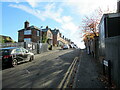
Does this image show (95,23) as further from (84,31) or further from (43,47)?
(43,47)

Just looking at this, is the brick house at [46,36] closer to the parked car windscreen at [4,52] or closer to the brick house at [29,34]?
the brick house at [29,34]

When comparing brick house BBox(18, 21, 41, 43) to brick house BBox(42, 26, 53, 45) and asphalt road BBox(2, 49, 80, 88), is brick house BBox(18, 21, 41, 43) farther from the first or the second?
asphalt road BBox(2, 49, 80, 88)

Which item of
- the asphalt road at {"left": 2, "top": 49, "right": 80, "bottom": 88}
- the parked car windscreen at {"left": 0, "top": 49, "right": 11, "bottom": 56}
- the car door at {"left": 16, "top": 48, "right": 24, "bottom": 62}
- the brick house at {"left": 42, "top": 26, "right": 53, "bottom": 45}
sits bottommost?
the asphalt road at {"left": 2, "top": 49, "right": 80, "bottom": 88}

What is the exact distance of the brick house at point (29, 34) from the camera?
39066 mm

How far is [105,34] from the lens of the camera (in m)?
8.64

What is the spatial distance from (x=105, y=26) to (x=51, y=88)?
674cm

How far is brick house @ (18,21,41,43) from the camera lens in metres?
39.1

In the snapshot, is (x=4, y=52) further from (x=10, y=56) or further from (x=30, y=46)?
(x=30, y=46)

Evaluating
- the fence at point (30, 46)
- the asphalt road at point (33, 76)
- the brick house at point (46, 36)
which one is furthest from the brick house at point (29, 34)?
the asphalt road at point (33, 76)

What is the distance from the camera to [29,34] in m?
39.5

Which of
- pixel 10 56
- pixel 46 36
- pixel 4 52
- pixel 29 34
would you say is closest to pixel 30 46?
pixel 4 52

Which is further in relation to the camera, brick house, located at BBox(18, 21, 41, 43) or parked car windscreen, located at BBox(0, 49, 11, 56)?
brick house, located at BBox(18, 21, 41, 43)

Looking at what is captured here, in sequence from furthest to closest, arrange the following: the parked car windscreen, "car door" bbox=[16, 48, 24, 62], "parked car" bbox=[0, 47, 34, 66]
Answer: "car door" bbox=[16, 48, 24, 62] → the parked car windscreen → "parked car" bbox=[0, 47, 34, 66]

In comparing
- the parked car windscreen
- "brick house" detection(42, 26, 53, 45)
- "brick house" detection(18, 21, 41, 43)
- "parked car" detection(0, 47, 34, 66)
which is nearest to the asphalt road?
"parked car" detection(0, 47, 34, 66)
